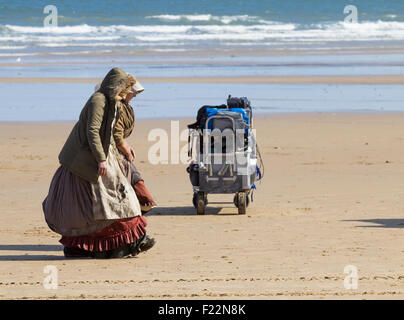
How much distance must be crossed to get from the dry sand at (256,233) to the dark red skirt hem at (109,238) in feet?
0.48

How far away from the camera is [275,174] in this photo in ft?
39.5

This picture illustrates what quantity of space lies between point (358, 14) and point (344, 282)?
6848 centimetres

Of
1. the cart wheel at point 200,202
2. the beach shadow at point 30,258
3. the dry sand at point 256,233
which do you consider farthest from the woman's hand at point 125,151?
the cart wheel at point 200,202

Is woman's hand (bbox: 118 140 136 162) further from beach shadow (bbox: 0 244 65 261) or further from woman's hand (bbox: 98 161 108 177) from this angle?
beach shadow (bbox: 0 244 65 261)

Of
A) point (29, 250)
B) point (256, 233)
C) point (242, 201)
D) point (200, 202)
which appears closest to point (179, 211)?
point (200, 202)

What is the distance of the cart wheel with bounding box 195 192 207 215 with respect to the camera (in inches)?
369

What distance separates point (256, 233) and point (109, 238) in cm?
161

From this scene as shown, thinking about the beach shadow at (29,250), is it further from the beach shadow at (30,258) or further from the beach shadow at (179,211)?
the beach shadow at (179,211)

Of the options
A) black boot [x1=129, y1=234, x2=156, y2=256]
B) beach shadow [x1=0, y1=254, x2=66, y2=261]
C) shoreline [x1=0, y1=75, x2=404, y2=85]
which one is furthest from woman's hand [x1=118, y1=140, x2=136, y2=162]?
shoreline [x1=0, y1=75, x2=404, y2=85]

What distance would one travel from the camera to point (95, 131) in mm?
6969

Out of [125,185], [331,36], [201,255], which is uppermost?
[331,36]

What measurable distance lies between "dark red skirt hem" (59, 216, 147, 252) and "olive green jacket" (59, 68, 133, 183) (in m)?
0.47

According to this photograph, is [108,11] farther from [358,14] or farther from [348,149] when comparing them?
[348,149]
